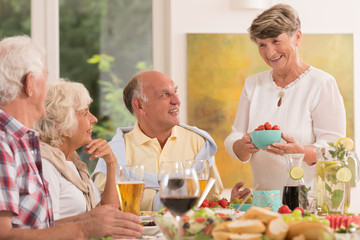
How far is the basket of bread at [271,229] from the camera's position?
53.8 inches

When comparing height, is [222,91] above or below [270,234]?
above

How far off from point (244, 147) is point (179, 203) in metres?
1.42

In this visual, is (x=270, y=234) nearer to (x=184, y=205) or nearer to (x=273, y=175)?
(x=184, y=205)

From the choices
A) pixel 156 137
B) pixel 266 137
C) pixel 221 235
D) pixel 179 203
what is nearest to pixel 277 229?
pixel 221 235

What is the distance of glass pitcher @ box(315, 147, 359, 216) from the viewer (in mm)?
2186

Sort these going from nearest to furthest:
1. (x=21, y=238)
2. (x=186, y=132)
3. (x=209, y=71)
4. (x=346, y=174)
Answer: (x=21, y=238)
(x=346, y=174)
(x=186, y=132)
(x=209, y=71)

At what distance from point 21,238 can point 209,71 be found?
131 inches

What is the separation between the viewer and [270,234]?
4.49 feet

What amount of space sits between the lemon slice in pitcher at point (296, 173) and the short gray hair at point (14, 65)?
41.8 inches

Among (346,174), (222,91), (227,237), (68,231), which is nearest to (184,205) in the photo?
(227,237)

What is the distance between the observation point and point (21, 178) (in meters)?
1.78

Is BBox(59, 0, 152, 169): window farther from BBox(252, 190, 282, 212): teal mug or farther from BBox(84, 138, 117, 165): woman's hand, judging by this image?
BBox(252, 190, 282, 212): teal mug

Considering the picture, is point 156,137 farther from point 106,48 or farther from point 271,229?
point 106,48

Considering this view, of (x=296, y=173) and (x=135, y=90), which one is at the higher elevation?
(x=135, y=90)
